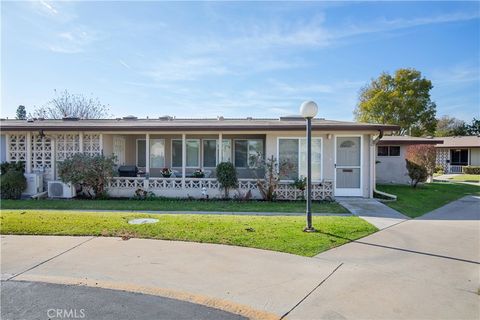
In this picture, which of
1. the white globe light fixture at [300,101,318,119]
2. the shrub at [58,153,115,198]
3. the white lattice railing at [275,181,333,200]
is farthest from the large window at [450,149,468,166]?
the shrub at [58,153,115,198]

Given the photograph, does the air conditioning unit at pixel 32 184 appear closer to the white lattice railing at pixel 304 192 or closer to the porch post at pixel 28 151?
the porch post at pixel 28 151

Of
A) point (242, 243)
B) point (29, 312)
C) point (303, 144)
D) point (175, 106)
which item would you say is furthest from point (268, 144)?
point (175, 106)

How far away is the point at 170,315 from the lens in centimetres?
347

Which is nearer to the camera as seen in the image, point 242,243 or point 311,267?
point 311,267

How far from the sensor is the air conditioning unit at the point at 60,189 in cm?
1191

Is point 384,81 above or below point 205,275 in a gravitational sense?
above

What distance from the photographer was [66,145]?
12.9 metres

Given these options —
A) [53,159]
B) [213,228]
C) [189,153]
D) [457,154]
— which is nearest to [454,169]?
[457,154]

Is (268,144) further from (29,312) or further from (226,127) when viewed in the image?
(29,312)

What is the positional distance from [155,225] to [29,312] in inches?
149

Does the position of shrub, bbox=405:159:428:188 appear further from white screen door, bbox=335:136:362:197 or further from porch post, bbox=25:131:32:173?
porch post, bbox=25:131:32:173

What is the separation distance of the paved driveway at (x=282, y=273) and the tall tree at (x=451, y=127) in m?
51.8

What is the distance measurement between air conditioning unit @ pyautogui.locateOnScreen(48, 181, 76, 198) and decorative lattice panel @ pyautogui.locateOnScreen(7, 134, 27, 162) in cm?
221

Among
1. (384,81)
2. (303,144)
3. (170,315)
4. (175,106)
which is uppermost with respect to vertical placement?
(384,81)
